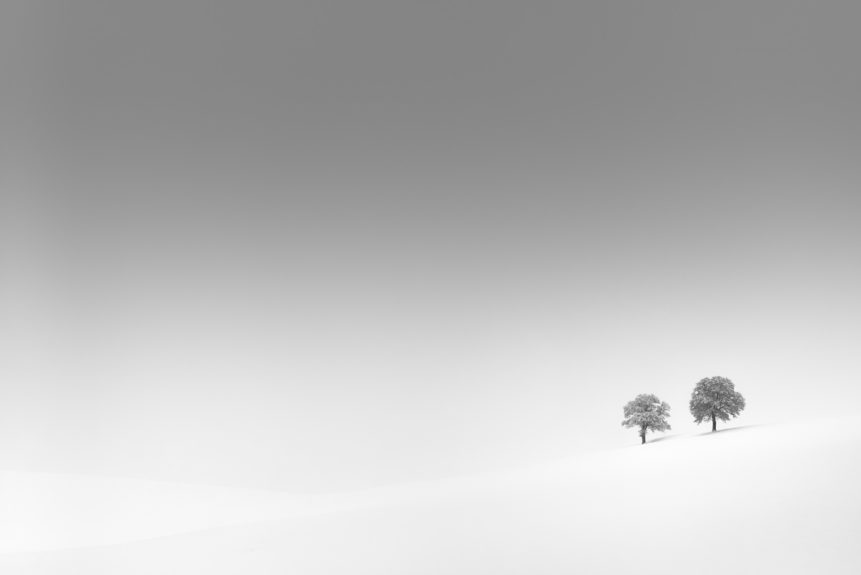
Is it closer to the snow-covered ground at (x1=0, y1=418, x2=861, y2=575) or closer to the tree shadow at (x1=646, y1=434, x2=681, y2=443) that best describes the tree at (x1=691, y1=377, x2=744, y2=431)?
the snow-covered ground at (x1=0, y1=418, x2=861, y2=575)

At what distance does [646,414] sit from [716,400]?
353 centimetres

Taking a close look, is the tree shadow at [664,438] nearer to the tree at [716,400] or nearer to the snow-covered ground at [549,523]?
the snow-covered ground at [549,523]

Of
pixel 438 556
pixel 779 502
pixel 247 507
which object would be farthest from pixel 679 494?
pixel 247 507

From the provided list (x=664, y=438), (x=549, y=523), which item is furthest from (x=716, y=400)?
(x=549, y=523)

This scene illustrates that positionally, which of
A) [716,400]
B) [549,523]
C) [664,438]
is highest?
[716,400]

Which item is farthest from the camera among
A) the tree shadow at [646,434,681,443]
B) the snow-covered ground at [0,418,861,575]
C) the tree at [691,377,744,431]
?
the tree shadow at [646,434,681,443]

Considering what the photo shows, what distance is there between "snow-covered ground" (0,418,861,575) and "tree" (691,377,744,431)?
3.70ft

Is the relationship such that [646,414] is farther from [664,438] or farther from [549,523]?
[549,523]

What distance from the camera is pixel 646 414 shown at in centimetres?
3005

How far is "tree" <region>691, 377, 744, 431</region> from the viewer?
92.8ft

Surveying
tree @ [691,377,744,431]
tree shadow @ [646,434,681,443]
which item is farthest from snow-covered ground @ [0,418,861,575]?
tree @ [691,377,744,431]

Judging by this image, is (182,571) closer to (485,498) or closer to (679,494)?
(485,498)

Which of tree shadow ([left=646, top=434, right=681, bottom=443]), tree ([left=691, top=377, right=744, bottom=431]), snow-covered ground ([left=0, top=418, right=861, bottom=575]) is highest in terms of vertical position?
tree ([left=691, top=377, right=744, bottom=431])

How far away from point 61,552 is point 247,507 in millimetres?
8381
